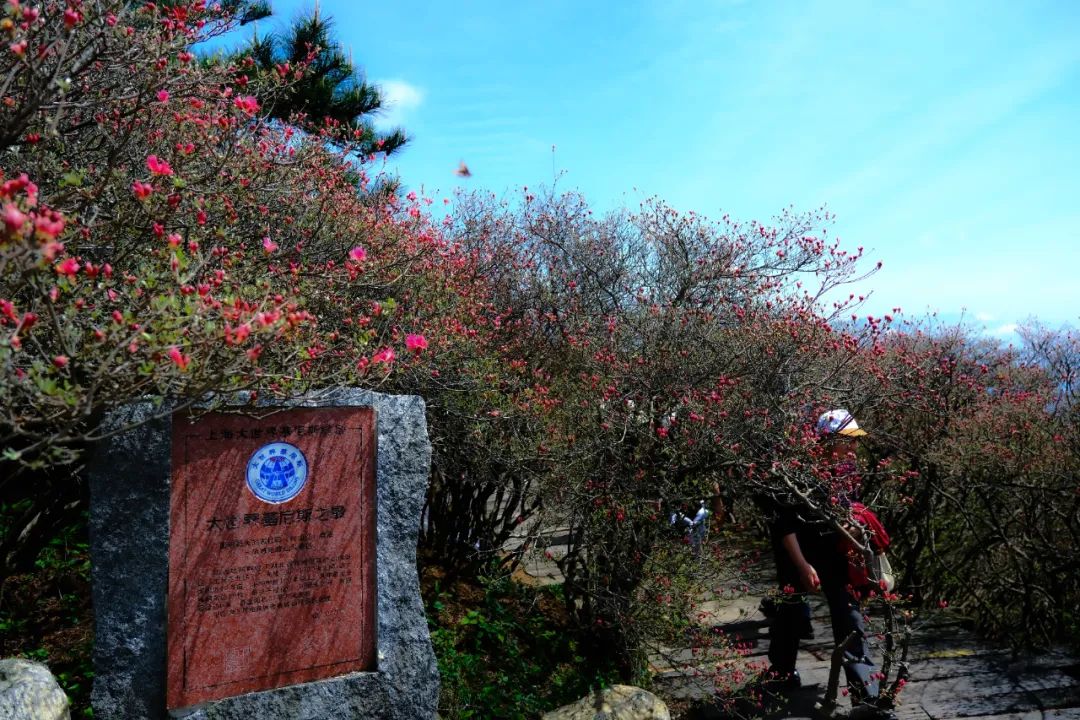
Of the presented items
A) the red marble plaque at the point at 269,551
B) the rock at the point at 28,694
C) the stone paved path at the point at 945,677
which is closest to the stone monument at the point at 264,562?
the red marble plaque at the point at 269,551

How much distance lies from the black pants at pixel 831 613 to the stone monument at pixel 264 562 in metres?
2.37

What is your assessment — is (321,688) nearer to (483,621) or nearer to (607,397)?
(483,621)

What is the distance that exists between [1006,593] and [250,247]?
20.6 ft

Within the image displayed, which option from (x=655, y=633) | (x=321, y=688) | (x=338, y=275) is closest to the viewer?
(x=321, y=688)

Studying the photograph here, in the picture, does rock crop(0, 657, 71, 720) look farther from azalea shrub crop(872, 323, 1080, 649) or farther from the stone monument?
azalea shrub crop(872, 323, 1080, 649)

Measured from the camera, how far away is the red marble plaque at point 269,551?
323 centimetres

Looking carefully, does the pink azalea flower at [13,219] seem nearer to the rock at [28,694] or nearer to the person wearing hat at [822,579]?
the rock at [28,694]

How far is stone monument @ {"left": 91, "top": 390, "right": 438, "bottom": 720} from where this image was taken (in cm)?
313

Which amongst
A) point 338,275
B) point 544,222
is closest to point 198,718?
point 338,275

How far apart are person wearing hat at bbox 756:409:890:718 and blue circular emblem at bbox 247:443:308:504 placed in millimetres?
2838

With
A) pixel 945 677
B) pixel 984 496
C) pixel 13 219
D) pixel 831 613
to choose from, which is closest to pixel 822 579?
pixel 831 613

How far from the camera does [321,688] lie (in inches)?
136

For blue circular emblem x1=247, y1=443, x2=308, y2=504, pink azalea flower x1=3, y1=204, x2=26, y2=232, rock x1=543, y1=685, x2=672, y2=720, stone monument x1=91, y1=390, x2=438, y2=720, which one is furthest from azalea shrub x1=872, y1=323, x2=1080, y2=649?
pink azalea flower x1=3, y1=204, x2=26, y2=232

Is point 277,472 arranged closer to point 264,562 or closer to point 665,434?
point 264,562
